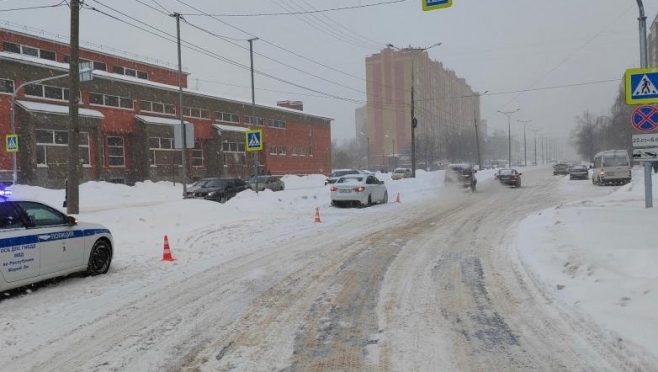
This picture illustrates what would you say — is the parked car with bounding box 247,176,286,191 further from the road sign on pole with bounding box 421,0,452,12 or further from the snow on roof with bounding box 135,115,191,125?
the road sign on pole with bounding box 421,0,452,12

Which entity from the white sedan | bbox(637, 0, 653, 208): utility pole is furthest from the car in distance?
the white sedan

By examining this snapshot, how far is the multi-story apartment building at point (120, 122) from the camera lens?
34031 mm

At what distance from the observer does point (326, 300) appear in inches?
268

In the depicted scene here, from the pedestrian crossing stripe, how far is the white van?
77.1 ft

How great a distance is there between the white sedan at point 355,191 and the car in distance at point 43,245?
13482 mm

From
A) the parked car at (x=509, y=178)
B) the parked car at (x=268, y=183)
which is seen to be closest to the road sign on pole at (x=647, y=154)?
the parked car at (x=268, y=183)

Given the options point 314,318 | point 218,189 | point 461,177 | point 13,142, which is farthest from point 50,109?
point 314,318

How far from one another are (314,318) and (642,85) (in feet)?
30.8

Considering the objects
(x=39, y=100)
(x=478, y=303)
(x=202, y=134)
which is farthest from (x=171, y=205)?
(x=202, y=134)

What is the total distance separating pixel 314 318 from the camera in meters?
5.99

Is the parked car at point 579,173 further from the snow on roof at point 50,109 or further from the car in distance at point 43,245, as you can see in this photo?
the car in distance at point 43,245

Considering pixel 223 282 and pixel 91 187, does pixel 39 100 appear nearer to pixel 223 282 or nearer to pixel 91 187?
pixel 91 187

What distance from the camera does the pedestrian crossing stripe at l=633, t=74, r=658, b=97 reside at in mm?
11161

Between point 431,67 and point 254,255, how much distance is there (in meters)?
65.6
